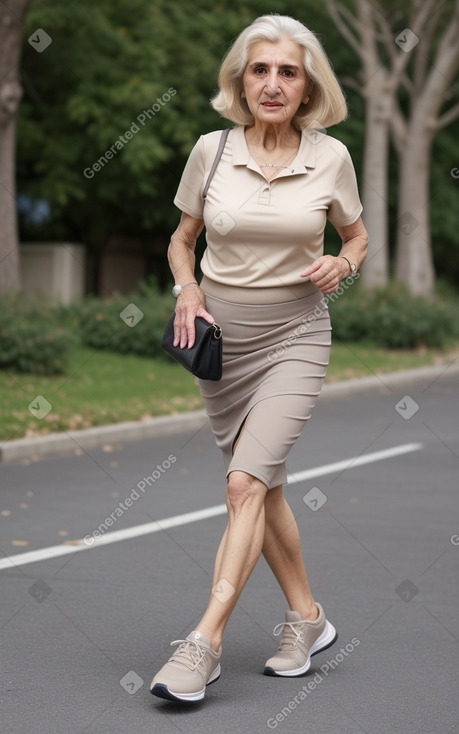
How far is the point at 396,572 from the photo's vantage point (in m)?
6.58

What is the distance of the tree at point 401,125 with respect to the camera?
76.8 ft

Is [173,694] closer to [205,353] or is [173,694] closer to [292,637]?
[292,637]

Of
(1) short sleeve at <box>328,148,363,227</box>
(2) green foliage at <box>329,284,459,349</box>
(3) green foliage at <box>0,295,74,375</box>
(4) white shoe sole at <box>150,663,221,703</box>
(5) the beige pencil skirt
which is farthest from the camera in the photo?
(2) green foliage at <box>329,284,459,349</box>

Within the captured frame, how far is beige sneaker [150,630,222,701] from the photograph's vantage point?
13.7ft

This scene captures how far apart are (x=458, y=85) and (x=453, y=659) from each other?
2864cm

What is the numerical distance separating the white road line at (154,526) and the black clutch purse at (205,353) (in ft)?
7.64

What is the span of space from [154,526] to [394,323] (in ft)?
45.8

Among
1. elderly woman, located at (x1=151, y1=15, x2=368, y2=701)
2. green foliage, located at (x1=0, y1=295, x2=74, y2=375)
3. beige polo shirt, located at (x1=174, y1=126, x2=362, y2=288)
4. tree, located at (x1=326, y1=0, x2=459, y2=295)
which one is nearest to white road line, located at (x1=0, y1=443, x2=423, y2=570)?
elderly woman, located at (x1=151, y1=15, x2=368, y2=701)

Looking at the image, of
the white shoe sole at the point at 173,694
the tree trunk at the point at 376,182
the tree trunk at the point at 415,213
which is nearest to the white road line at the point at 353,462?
the white shoe sole at the point at 173,694

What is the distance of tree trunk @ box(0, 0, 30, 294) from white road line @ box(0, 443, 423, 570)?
7332 mm

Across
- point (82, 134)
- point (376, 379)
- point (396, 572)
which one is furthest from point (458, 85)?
point (396, 572)

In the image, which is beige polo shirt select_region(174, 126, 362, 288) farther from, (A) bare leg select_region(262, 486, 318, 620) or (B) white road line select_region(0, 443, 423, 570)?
(B) white road line select_region(0, 443, 423, 570)

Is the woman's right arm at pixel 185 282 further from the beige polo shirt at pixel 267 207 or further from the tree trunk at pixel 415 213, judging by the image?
the tree trunk at pixel 415 213

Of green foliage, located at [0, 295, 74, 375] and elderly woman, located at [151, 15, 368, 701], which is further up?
elderly woman, located at [151, 15, 368, 701]
